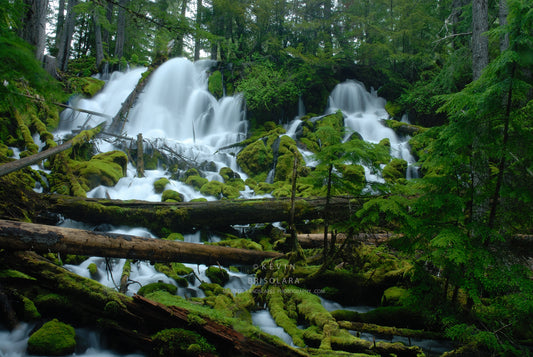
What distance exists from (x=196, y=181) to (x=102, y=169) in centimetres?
334

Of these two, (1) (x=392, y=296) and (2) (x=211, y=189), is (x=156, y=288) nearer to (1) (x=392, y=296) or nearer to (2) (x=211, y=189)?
(1) (x=392, y=296)

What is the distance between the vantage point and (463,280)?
334 centimetres

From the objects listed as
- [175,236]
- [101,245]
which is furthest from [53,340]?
[175,236]

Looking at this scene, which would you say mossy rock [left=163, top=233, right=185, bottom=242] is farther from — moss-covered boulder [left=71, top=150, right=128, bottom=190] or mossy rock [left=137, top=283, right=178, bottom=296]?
moss-covered boulder [left=71, top=150, right=128, bottom=190]

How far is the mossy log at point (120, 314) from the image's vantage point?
3125 mm

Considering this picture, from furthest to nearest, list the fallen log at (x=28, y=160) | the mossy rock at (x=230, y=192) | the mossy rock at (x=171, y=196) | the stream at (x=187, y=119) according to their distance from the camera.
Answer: the stream at (x=187, y=119) → the mossy rock at (x=230, y=192) → the mossy rock at (x=171, y=196) → the fallen log at (x=28, y=160)

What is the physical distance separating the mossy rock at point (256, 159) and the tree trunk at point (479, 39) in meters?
9.40

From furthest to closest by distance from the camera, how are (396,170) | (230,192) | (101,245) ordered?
(396,170) → (230,192) → (101,245)

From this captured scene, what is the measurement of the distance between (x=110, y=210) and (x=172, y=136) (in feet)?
39.9

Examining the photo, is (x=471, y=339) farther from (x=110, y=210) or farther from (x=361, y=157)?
(x=110, y=210)

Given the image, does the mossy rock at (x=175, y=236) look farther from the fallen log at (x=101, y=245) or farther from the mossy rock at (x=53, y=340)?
the mossy rock at (x=53, y=340)

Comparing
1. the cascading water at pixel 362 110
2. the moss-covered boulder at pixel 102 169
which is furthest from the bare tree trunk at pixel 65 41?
the cascading water at pixel 362 110

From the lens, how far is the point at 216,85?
22047 mm

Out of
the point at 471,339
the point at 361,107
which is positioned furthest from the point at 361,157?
the point at 361,107
